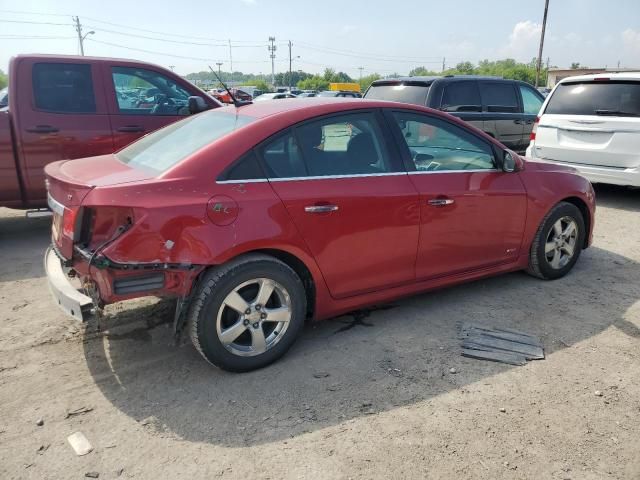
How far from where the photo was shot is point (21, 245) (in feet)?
18.7

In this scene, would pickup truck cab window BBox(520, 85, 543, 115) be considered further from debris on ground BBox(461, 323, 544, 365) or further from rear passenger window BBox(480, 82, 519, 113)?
debris on ground BBox(461, 323, 544, 365)

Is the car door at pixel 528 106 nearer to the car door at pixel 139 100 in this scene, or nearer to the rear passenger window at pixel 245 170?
the car door at pixel 139 100

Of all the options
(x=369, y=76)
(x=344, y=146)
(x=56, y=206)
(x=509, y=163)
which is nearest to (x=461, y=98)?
(x=509, y=163)

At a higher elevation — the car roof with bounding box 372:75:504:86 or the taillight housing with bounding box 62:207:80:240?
the car roof with bounding box 372:75:504:86

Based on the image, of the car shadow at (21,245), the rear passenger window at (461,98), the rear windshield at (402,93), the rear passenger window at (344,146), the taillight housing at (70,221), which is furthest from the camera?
the rear passenger window at (461,98)

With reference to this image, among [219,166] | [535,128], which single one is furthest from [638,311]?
[535,128]

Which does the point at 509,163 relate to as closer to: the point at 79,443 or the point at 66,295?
the point at 66,295

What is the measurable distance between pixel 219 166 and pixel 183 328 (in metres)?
0.99

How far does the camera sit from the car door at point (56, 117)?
5445 mm

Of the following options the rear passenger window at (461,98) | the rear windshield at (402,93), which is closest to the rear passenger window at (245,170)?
the rear windshield at (402,93)

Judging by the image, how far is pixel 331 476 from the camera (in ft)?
7.87

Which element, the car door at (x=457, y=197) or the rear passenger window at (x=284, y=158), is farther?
the car door at (x=457, y=197)

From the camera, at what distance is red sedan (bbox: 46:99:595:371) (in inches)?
113

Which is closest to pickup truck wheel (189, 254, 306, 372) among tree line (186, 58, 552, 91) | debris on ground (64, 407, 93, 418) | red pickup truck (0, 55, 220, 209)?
debris on ground (64, 407, 93, 418)
